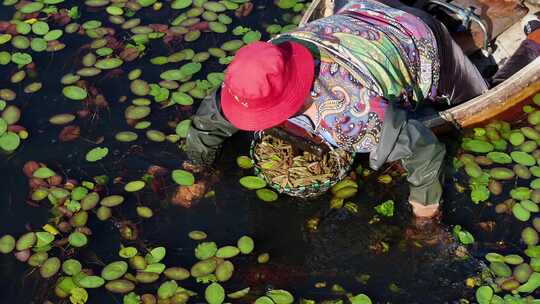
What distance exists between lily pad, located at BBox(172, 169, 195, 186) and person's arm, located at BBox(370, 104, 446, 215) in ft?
3.73

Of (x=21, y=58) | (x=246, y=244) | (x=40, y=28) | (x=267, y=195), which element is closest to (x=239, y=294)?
(x=246, y=244)

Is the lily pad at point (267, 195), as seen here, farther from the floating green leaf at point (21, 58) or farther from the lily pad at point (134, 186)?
the floating green leaf at point (21, 58)

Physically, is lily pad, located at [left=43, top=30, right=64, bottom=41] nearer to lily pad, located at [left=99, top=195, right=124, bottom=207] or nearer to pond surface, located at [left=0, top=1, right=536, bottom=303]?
pond surface, located at [left=0, top=1, right=536, bottom=303]

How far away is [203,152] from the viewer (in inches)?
134

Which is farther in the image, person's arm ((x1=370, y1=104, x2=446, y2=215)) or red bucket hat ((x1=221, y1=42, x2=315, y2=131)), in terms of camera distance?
person's arm ((x1=370, y1=104, x2=446, y2=215))

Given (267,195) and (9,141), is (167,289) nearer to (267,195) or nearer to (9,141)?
(267,195)

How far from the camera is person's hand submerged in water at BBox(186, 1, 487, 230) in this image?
2586 mm

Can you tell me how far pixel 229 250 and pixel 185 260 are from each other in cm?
23

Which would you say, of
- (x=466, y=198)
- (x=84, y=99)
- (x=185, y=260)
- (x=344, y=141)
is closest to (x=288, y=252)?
(x=185, y=260)

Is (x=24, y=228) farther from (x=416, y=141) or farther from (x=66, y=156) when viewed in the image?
(x=416, y=141)

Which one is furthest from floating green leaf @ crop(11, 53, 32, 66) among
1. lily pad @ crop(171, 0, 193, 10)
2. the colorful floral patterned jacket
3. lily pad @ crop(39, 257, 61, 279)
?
the colorful floral patterned jacket

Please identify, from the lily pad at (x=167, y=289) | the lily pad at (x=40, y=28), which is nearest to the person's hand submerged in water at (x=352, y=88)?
the lily pad at (x=167, y=289)

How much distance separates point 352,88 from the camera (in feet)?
9.02

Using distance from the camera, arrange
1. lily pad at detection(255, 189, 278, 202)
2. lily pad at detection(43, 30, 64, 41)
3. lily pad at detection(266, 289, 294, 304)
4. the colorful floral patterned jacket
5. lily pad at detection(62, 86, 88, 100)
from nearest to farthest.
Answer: the colorful floral patterned jacket, lily pad at detection(266, 289, 294, 304), lily pad at detection(255, 189, 278, 202), lily pad at detection(62, 86, 88, 100), lily pad at detection(43, 30, 64, 41)
